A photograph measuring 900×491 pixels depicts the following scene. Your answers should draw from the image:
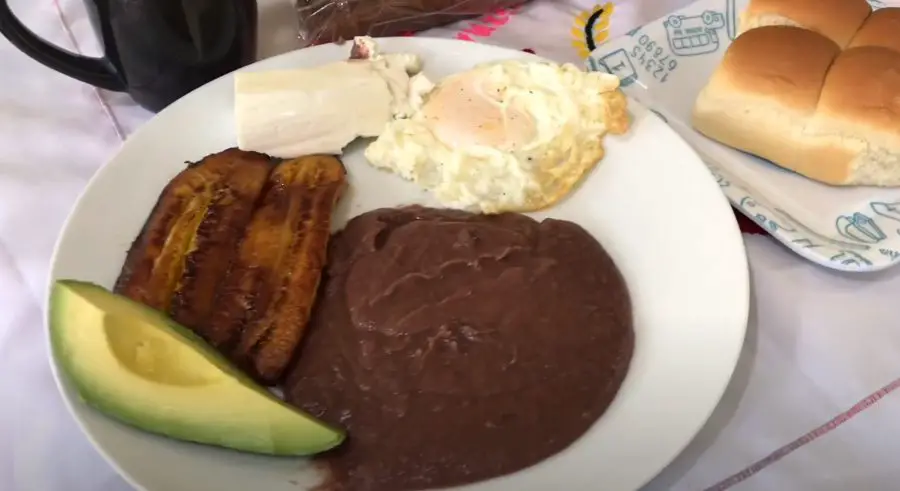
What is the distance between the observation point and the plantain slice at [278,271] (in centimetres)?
116

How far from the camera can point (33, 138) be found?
→ 157 centimetres

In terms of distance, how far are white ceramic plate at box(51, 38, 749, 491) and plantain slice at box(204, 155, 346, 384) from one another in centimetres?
9

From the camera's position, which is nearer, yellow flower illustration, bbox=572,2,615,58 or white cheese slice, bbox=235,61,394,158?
white cheese slice, bbox=235,61,394,158

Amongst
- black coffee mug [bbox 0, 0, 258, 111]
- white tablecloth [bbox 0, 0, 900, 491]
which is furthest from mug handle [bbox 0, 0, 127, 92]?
white tablecloth [bbox 0, 0, 900, 491]

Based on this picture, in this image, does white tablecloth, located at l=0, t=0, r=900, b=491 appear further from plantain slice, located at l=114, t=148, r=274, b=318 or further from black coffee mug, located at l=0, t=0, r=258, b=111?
plantain slice, located at l=114, t=148, r=274, b=318

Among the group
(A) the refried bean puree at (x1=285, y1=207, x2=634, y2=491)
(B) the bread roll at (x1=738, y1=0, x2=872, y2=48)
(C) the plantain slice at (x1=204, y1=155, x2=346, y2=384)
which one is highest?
(B) the bread roll at (x1=738, y1=0, x2=872, y2=48)

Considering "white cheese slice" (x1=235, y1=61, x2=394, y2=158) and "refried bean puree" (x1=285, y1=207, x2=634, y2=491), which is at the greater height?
"white cheese slice" (x1=235, y1=61, x2=394, y2=158)

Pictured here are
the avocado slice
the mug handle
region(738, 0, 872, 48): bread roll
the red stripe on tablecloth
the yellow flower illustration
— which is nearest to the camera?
the avocado slice

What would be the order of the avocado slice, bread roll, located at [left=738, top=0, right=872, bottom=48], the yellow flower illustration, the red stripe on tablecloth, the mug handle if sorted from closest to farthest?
Result: the avocado slice, the red stripe on tablecloth, the mug handle, bread roll, located at [left=738, top=0, right=872, bottom=48], the yellow flower illustration

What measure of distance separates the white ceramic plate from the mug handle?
0.17 m

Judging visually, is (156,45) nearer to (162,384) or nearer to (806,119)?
(162,384)

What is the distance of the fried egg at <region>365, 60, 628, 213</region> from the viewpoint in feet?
4.68

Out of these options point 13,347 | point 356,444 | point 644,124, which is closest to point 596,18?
point 644,124

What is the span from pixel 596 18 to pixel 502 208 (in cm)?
65
